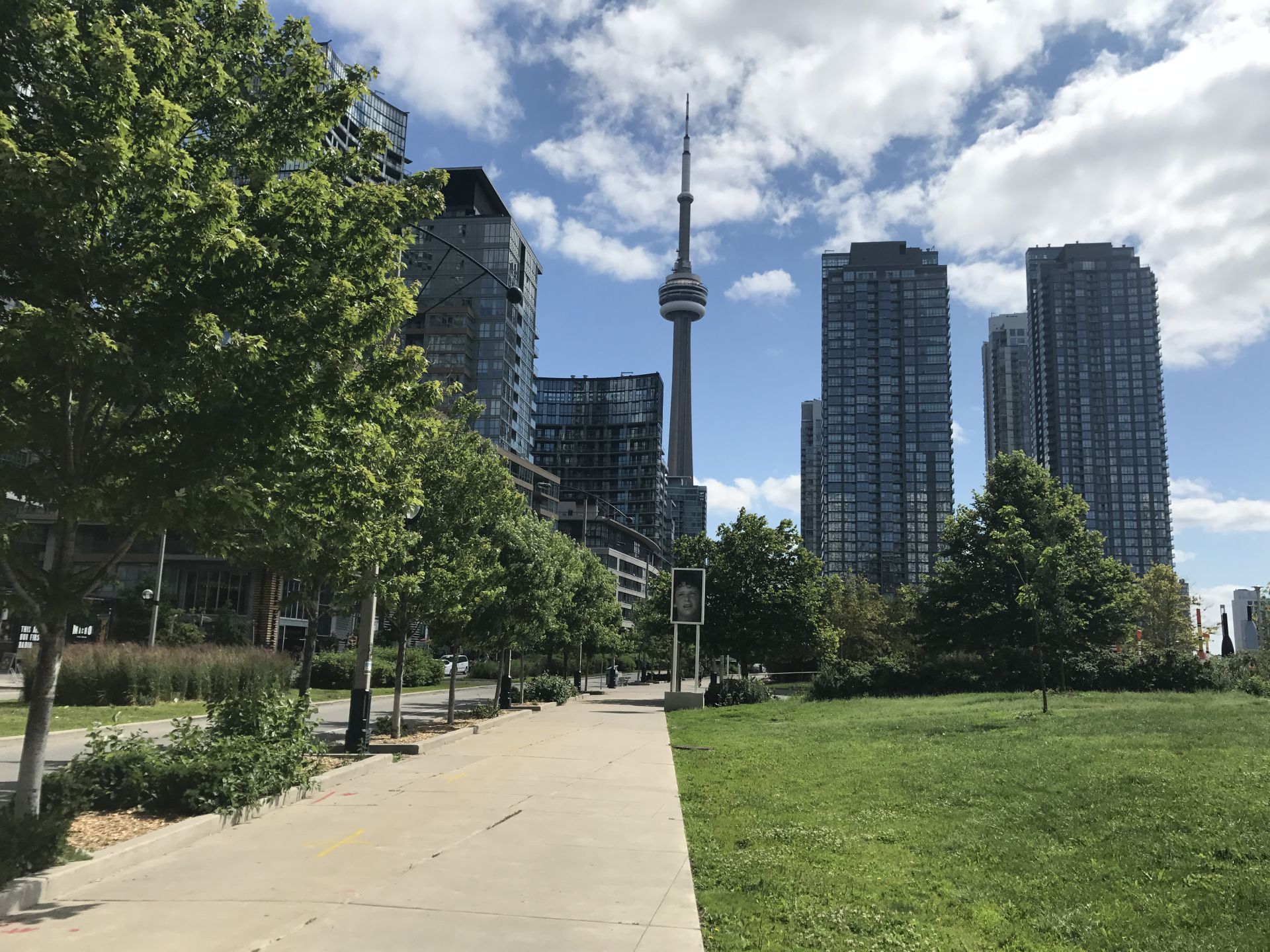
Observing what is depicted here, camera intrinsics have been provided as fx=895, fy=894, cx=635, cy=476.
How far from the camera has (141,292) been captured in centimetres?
752

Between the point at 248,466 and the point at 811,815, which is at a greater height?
the point at 248,466

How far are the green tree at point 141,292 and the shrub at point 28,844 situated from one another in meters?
0.62

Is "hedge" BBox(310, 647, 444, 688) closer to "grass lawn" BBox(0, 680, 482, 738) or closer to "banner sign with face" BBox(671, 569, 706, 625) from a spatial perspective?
"grass lawn" BBox(0, 680, 482, 738)

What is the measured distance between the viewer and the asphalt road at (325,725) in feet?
43.4

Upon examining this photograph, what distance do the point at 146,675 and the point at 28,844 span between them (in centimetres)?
2110

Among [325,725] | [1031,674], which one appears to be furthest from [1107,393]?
[325,725]

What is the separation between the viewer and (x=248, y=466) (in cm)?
789

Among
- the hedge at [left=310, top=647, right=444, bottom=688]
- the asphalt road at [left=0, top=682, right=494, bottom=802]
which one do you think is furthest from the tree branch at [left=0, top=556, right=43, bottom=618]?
the hedge at [left=310, top=647, right=444, bottom=688]

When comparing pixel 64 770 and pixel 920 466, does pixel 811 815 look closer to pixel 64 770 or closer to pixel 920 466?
pixel 64 770

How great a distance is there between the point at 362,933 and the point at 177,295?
205 inches

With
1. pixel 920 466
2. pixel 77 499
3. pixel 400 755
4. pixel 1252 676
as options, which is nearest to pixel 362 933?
pixel 77 499

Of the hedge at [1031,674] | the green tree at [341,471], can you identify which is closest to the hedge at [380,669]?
the hedge at [1031,674]

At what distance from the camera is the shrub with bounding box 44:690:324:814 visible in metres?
9.40

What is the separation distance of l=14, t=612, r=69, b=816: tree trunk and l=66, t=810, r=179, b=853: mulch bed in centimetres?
53
